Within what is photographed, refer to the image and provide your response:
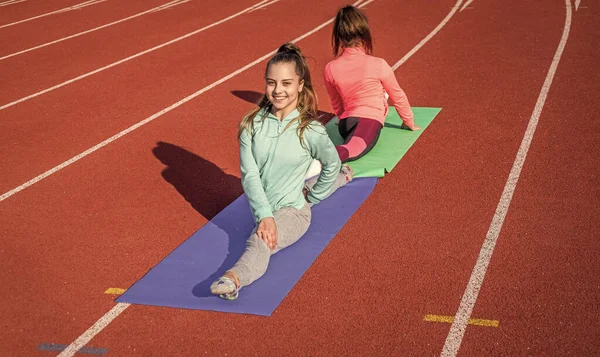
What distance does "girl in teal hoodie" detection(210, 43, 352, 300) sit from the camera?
Answer: 534 cm

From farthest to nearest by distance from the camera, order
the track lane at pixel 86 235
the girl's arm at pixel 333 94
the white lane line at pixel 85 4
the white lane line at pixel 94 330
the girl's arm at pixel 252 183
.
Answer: the white lane line at pixel 85 4 < the girl's arm at pixel 333 94 < the girl's arm at pixel 252 183 < the track lane at pixel 86 235 < the white lane line at pixel 94 330

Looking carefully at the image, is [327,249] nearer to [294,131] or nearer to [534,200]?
[294,131]

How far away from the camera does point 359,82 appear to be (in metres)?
7.59

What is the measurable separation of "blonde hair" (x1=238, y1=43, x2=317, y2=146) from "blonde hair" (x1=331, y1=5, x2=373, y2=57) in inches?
73.7

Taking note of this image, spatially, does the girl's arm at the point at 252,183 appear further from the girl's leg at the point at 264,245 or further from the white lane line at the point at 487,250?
the white lane line at the point at 487,250

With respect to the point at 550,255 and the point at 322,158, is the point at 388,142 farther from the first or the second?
the point at 550,255

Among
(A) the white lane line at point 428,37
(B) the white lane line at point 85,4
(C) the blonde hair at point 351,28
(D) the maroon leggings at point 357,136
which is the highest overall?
(C) the blonde hair at point 351,28

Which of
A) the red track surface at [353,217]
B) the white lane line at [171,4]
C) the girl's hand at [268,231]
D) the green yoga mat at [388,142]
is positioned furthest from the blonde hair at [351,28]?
the white lane line at [171,4]

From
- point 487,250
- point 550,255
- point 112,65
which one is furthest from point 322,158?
point 112,65

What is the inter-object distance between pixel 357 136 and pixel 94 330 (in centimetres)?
349

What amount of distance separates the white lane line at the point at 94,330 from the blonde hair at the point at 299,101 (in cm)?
150

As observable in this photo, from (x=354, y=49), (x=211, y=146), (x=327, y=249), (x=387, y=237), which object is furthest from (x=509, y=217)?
(x=211, y=146)

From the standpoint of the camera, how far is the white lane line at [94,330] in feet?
15.0

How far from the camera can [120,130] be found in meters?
8.81
